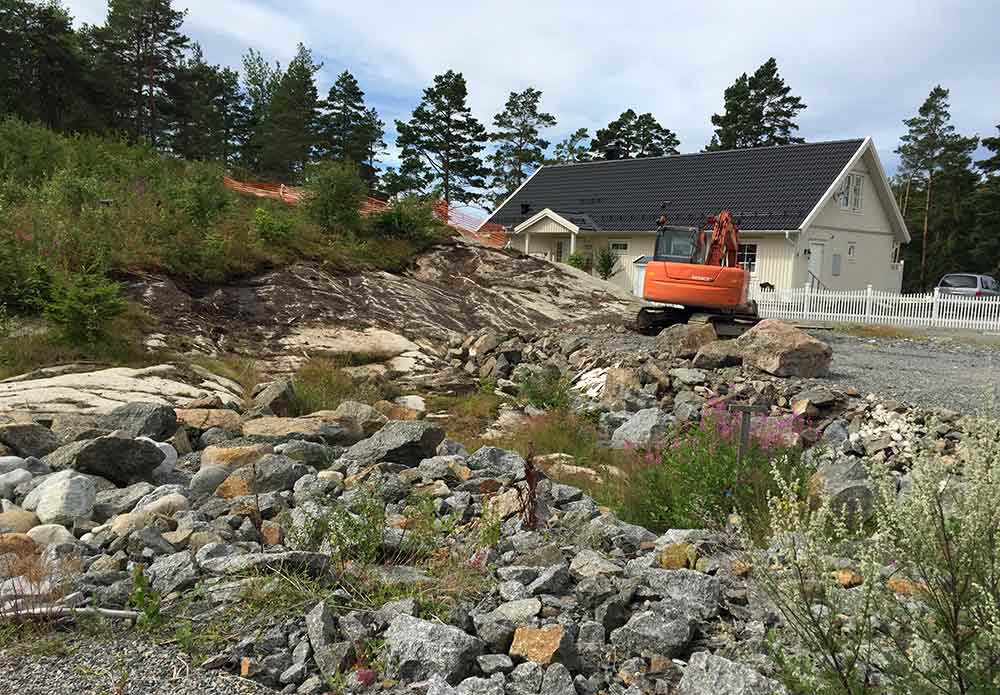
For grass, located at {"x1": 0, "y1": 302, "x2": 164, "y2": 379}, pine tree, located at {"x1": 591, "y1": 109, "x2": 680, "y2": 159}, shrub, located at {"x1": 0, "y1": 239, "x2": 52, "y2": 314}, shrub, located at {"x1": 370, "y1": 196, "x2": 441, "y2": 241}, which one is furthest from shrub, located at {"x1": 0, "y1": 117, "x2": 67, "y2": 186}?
pine tree, located at {"x1": 591, "y1": 109, "x2": 680, "y2": 159}

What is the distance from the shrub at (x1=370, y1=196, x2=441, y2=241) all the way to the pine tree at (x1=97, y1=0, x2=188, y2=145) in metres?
25.9

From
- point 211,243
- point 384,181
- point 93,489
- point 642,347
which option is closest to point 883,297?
point 642,347

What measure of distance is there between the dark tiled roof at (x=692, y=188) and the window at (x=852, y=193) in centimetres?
102

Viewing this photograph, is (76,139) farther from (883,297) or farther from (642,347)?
(883,297)

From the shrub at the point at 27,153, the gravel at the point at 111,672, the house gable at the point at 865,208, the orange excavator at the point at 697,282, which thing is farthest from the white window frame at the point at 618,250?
the gravel at the point at 111,672

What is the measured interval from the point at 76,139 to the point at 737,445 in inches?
822

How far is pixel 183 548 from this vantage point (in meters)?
3.90

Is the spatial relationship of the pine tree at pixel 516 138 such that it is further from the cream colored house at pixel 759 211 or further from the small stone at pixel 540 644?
the small stone at pixel 540 644

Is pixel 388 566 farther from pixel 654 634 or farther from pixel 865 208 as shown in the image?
pixel 865 208

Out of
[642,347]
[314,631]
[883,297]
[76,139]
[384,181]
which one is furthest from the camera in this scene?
[384,181]

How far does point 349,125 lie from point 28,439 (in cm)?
4631

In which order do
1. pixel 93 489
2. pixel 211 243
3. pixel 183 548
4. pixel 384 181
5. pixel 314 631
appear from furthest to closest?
1. pixel 384 181
2. pixel 211 243
3. pixel 93 489
4. pixel 183 548
5. pixel 314 631

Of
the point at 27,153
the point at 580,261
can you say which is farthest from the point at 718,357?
the point at 580,261

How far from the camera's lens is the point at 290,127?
4572cm
